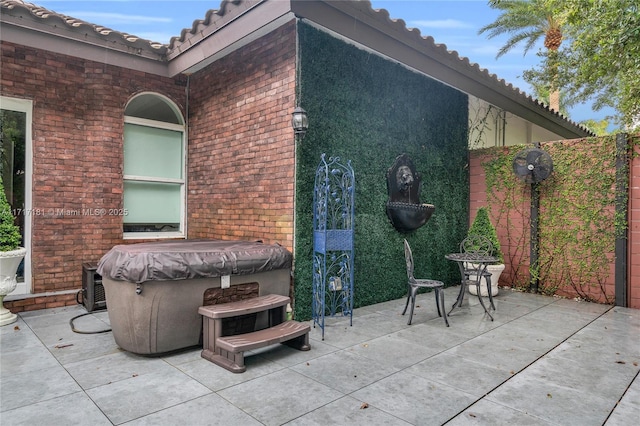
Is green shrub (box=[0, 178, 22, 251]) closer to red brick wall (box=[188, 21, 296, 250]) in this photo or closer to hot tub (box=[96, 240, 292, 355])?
hot tub (box=[96, 240, 292, 355])

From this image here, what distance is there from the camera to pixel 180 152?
614cm

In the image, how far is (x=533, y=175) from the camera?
20.1 ft

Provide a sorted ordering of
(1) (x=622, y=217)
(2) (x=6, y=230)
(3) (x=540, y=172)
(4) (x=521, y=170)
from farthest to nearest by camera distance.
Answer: (4) (x=521, y=170) < (3) (x=540, y=172) < (1) (x=622, y=217) < (2) (x=6, y=230)

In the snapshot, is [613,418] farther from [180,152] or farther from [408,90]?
[180,152]

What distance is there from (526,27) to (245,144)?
10249 millimetres

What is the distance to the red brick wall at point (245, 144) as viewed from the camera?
443 centimetres

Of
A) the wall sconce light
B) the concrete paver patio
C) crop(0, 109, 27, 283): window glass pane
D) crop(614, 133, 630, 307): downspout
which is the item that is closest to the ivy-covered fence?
crop(614, 133, 630, 307): downspout

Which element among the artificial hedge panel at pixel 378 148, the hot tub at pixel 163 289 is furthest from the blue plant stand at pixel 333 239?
the hot tub at pixel 163 289

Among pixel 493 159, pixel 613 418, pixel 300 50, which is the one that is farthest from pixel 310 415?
pixel 493 159

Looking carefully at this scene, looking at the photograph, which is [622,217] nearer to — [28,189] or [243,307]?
[243,307]

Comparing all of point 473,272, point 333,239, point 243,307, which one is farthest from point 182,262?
point 473,272

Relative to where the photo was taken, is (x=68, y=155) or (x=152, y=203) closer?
(x=68, y=155)

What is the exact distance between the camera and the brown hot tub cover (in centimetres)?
321

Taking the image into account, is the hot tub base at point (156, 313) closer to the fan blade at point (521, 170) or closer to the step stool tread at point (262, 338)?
the step stool tread at point (262, 338)
